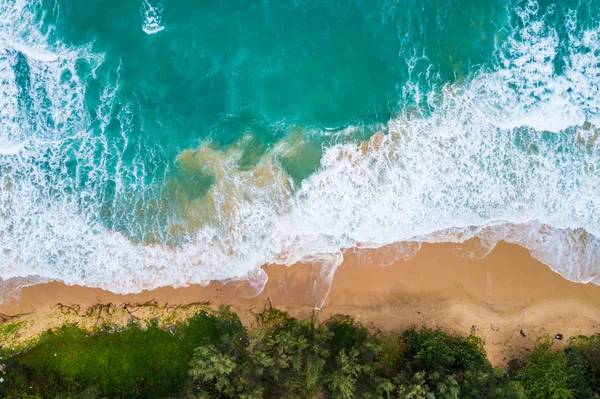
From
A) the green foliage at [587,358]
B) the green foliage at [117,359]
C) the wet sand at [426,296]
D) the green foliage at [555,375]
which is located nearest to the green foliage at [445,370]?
the wet sand at [426,296]

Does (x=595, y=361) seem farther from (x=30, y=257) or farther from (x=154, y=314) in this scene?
(x=30, y=257)

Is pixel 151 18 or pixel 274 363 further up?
pixel 151 18

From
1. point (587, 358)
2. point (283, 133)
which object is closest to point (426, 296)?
point (587, 358)

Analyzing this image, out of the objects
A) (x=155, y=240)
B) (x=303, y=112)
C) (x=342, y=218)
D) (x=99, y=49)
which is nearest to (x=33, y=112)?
(x=99, y=49)

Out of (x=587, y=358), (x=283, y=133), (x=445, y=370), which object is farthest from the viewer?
(x=283, y=133)

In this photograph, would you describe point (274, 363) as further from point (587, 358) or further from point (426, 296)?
point (587, 358)

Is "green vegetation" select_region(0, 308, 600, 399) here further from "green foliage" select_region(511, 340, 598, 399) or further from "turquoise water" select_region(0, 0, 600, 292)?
"turquoise water" select_region(0, 0, 600, 292)
